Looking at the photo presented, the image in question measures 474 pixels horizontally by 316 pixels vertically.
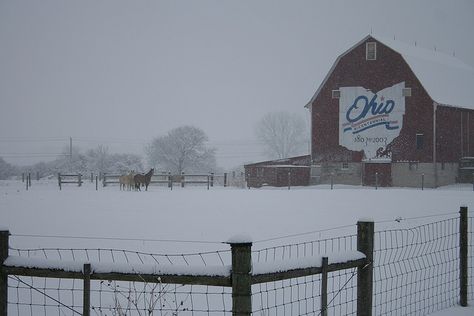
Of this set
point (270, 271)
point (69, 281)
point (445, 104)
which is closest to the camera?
point (270, 271)

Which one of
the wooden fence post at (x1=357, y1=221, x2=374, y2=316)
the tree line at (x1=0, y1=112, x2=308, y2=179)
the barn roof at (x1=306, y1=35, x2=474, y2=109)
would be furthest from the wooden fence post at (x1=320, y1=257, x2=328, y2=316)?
the tree line at (x1=0, y1=112, x2=308, y2=179)

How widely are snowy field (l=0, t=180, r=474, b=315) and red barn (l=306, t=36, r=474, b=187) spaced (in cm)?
1811

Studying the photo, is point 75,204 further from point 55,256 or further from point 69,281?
point 69,281

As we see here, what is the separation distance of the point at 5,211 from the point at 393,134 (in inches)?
1179

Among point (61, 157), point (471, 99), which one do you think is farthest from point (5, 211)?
point (61, 157)

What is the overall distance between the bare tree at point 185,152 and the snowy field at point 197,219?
176ft

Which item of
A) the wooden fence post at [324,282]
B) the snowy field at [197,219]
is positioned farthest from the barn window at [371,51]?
the wooden fence post at [324,282]

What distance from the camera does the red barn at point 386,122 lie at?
40.3 metres

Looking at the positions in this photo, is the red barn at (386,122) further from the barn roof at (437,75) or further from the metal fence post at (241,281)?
the metal fence post at (241,281)

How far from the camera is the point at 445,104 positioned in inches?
1597

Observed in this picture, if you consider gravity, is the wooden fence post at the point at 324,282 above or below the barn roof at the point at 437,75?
below

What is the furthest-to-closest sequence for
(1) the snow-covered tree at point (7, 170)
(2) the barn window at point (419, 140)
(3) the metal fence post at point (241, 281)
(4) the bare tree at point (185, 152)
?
(4) the bare tree at point (185, 152) < (1) the snow-covered tree at point (7, 170) < (2) the barn window at point (419, 140) < (3) the metal fence post at point (241, 281)

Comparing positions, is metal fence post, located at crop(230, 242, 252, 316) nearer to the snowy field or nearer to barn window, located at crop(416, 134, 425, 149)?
the snowy field

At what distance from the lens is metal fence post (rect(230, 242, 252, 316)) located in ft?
13.2
